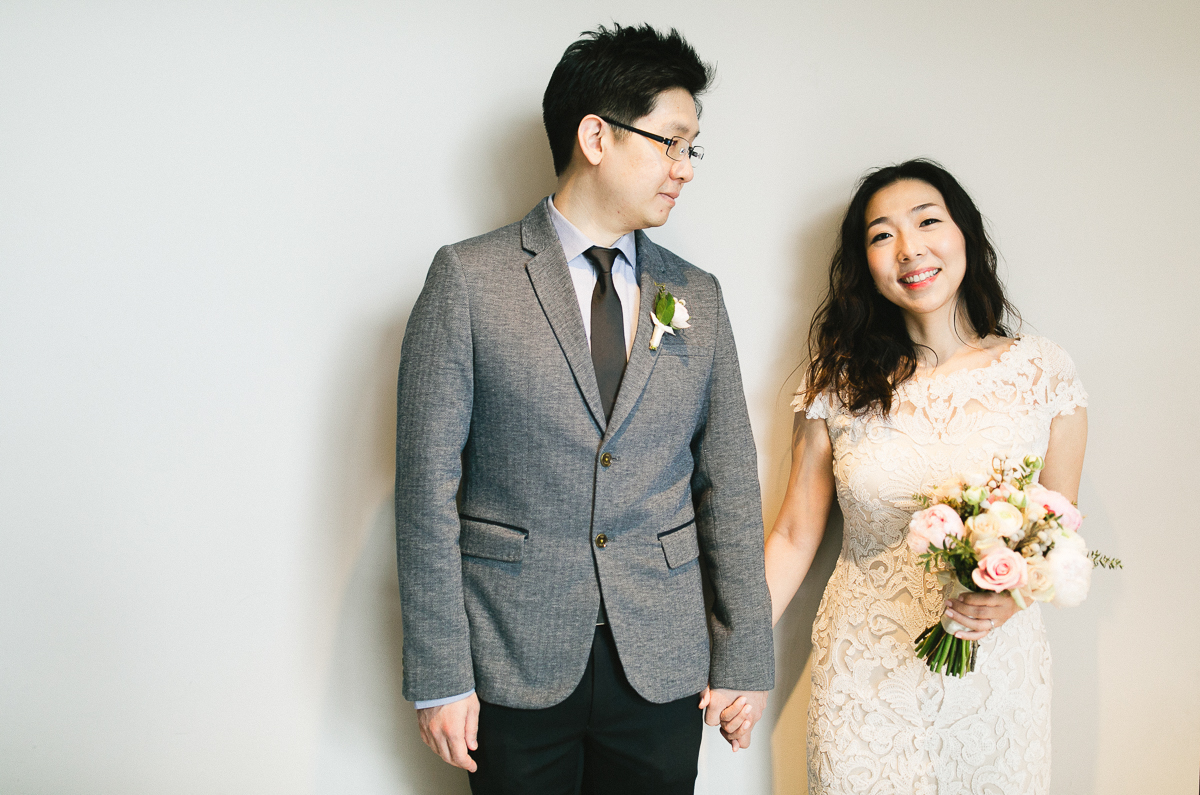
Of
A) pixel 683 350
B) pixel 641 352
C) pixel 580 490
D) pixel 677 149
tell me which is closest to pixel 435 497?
pixel 580 490

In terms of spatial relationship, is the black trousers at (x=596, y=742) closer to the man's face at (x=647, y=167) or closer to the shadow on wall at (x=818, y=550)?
the shadow on wall at (x=818, y=550)

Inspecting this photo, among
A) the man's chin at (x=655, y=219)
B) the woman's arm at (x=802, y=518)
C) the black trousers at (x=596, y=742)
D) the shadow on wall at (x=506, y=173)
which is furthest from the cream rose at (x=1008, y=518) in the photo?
the shadow on wall at (x=506, y=173)

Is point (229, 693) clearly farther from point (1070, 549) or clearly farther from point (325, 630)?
point (1070, 549)

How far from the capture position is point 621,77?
5.25 feet

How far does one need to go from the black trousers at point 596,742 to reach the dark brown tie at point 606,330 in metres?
0.51

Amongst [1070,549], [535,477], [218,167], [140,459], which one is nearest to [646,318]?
[535,477]

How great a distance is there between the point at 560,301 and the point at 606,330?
0.41ft

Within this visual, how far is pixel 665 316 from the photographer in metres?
1.63

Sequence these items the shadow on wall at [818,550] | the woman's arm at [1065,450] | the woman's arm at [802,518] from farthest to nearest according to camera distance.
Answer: the shadow on wall at [818,550] < the woman's arm at [802,518] < the woman's arm at [1065,450]

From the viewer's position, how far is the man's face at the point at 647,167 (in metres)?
1.61

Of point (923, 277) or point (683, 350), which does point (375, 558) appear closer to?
point (683, 350)

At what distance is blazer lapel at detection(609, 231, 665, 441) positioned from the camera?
1.54 m

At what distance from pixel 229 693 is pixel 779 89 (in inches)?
86.5

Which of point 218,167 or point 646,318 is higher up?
point 218,167
